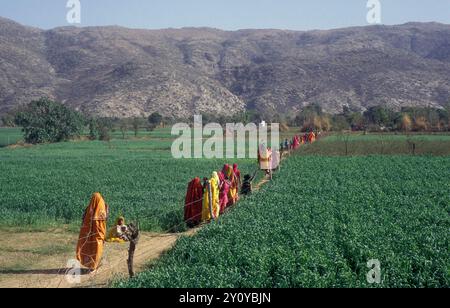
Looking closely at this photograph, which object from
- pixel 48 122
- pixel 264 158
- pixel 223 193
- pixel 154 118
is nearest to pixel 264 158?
pixel 264 158

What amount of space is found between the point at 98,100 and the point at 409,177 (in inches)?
3409

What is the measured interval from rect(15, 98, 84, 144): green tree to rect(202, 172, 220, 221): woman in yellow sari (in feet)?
160

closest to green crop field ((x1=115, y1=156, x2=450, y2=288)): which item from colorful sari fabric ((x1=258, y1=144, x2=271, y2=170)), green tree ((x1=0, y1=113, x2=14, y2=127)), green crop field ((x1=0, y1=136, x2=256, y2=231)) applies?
green crop field ((x1=0, y1=136, x2=256, y2=231))

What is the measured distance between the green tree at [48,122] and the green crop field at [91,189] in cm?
2741

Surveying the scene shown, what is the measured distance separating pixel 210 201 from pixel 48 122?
51259 millimetres

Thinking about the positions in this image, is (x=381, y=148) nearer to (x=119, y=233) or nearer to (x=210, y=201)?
(x=210, y=201)

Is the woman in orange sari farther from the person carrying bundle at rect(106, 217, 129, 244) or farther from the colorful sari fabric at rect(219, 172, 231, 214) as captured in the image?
the colorful sari fabric at rect(219, 172, 231, 214)

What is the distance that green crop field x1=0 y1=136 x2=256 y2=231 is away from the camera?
1562 centimetres

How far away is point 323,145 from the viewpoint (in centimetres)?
4647

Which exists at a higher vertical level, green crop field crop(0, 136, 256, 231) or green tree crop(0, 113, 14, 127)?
green tree crop(0, 113, 14, 127)

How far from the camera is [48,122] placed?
62188 millimetres

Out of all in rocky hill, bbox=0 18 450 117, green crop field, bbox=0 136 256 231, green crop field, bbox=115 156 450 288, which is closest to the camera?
green crop field, bbox=115 156 450 288

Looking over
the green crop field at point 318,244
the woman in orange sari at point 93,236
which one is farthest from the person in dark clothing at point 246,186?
the woman in orange sari at point 93,236
